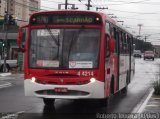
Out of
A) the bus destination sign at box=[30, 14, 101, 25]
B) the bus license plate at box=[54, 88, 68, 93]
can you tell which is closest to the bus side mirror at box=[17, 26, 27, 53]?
the bus destination sign at box=[30, 14, 101, 25]

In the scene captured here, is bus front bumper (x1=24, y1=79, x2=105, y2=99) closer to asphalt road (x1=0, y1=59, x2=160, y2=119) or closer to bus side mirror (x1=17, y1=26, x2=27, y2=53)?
asphalt road (x1=0, y1=59, x2=160, y2=119)

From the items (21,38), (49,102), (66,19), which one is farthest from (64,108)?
(66,19)

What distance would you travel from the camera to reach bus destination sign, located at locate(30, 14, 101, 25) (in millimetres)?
13898

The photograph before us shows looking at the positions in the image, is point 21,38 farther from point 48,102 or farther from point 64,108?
point 64,108

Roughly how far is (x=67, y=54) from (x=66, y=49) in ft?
0.50

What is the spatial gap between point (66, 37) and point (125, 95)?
6.98 meters

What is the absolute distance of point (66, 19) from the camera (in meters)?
14.0

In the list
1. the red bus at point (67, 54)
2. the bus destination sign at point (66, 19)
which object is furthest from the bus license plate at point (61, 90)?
the bus destination sign at point (66, 19)

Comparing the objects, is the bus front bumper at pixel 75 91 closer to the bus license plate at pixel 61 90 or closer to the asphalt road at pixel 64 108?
the bus license plate at pixel 61 90

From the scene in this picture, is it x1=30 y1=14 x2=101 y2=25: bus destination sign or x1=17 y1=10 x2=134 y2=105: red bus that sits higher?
x1=30 y1=14 x2=101 y2=25: bus destination sign

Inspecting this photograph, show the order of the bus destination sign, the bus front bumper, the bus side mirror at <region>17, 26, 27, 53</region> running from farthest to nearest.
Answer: the bus side mirror at <region>17, 26, 27, 53</region>, the bus destination sign, the bus front bumper

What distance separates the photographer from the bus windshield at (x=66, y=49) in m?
13.6

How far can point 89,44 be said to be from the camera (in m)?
13.7

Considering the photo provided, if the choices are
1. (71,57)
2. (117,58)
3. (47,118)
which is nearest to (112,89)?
(117,58)
